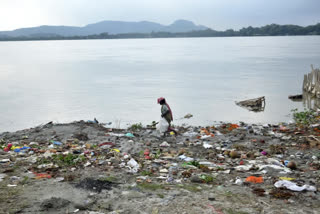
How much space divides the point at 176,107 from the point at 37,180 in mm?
13447

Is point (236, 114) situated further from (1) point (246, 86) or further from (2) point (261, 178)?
(2) point (261, 178)

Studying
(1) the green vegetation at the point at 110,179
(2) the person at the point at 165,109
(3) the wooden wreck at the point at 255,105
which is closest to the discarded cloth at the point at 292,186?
(1) the green vegetation at the point at 110,179

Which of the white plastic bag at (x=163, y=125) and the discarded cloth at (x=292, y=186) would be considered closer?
the discarded cloth at (x=292, y=186)

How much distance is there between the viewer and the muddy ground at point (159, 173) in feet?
16.2

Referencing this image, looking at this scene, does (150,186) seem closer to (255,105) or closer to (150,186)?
(150,186)

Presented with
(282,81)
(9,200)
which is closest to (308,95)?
(282,81)

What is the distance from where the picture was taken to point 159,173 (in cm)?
646

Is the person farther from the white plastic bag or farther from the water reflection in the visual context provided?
the water reflection

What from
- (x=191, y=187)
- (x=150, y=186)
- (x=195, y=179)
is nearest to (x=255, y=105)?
(x=195, y=179)

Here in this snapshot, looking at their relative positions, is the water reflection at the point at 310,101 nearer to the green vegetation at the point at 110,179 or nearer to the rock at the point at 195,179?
the rock at the point at 195,179

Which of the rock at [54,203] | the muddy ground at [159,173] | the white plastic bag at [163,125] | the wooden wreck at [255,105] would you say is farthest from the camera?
the wooden wreck at [255,105]

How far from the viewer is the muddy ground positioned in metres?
4.93

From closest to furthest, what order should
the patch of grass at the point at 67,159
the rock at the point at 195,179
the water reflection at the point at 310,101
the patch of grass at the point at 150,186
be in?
the patch of grass at the point at 150,186 → the rock at the point at 195,179 → the patch of grass at the point at 67,159 → the water reflection at the point at 310,101

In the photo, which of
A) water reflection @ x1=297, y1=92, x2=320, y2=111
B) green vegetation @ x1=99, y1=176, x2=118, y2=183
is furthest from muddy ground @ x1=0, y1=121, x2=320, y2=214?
water reflection @ x1=297, y1=92, x2=320, y2=111
